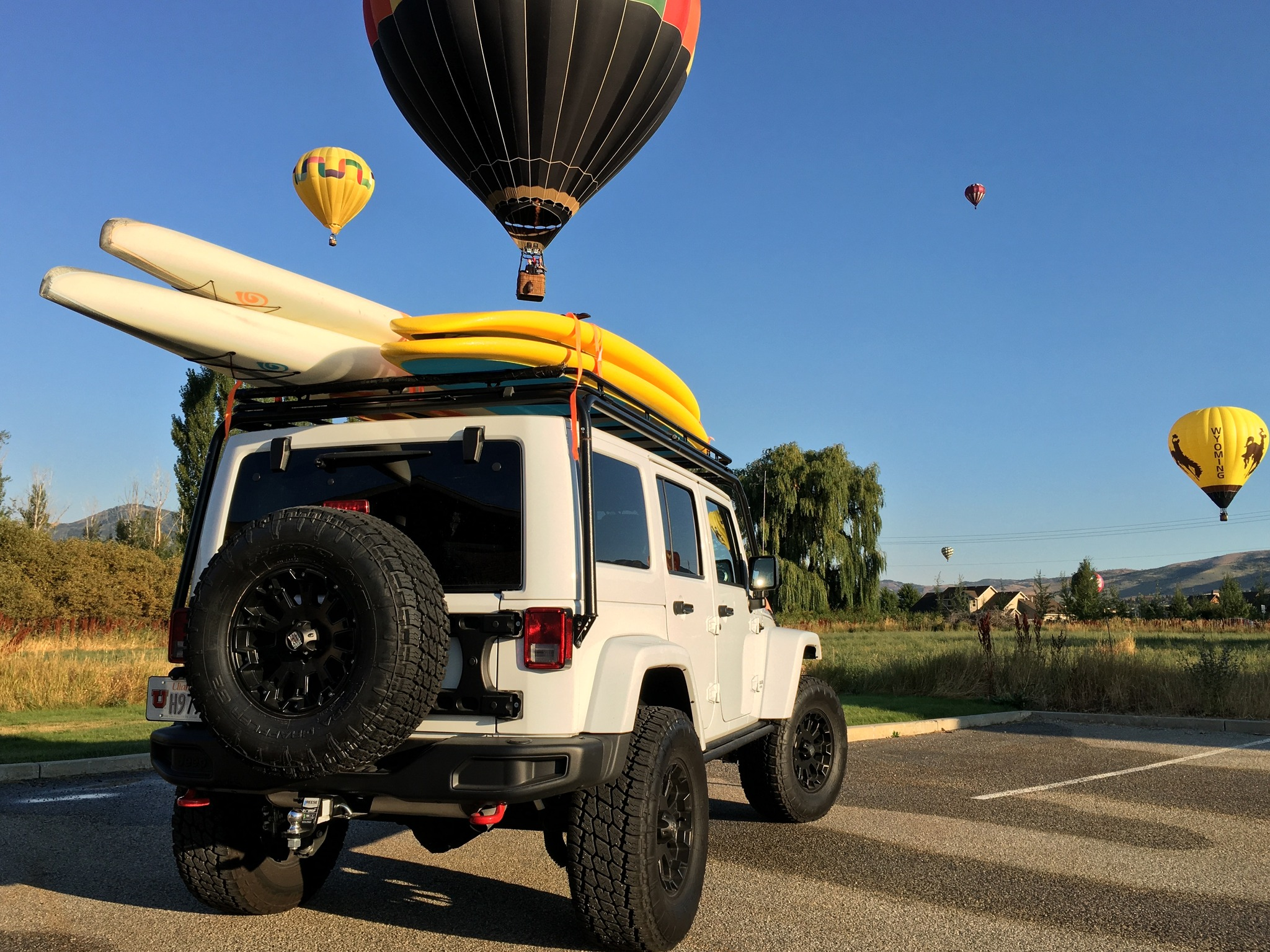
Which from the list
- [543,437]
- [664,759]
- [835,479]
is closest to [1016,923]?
[664,759]

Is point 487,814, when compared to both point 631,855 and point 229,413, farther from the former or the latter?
point 229,413

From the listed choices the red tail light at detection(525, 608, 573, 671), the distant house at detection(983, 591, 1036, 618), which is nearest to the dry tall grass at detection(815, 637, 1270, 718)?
the red tail light at detection(525, 608, 573, 671)

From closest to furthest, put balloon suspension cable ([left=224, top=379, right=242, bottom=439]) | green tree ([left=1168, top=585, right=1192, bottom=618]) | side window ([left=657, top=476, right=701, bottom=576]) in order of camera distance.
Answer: balloon suspension cable ([left=224, top=379, right=242, bottom=439]) → side window ([left=657, top=476, right=701, bottom=576]) → green tree ([left=1168, top=585, right=1192, bottom=618])

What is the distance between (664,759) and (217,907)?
2.24m

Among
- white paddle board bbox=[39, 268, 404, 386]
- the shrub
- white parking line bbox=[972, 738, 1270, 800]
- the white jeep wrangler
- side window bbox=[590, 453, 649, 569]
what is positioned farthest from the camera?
the shrub

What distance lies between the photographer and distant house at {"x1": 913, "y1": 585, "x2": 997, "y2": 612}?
74250 millimetres

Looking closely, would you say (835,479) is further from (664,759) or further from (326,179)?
(664,759)

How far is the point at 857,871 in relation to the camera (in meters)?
5.68

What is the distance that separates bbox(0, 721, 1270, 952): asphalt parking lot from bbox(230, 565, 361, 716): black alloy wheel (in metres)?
1.32

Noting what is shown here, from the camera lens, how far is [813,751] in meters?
7.14

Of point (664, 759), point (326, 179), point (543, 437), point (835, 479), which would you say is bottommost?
point (664, 759)

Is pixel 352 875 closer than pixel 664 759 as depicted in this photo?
No

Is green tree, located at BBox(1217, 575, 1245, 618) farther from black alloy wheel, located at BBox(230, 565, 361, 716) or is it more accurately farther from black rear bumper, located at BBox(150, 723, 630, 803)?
black alloy wheel, located at BBox(230, 565, 361, 716)

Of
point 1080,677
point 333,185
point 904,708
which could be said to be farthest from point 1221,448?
point 333,185
